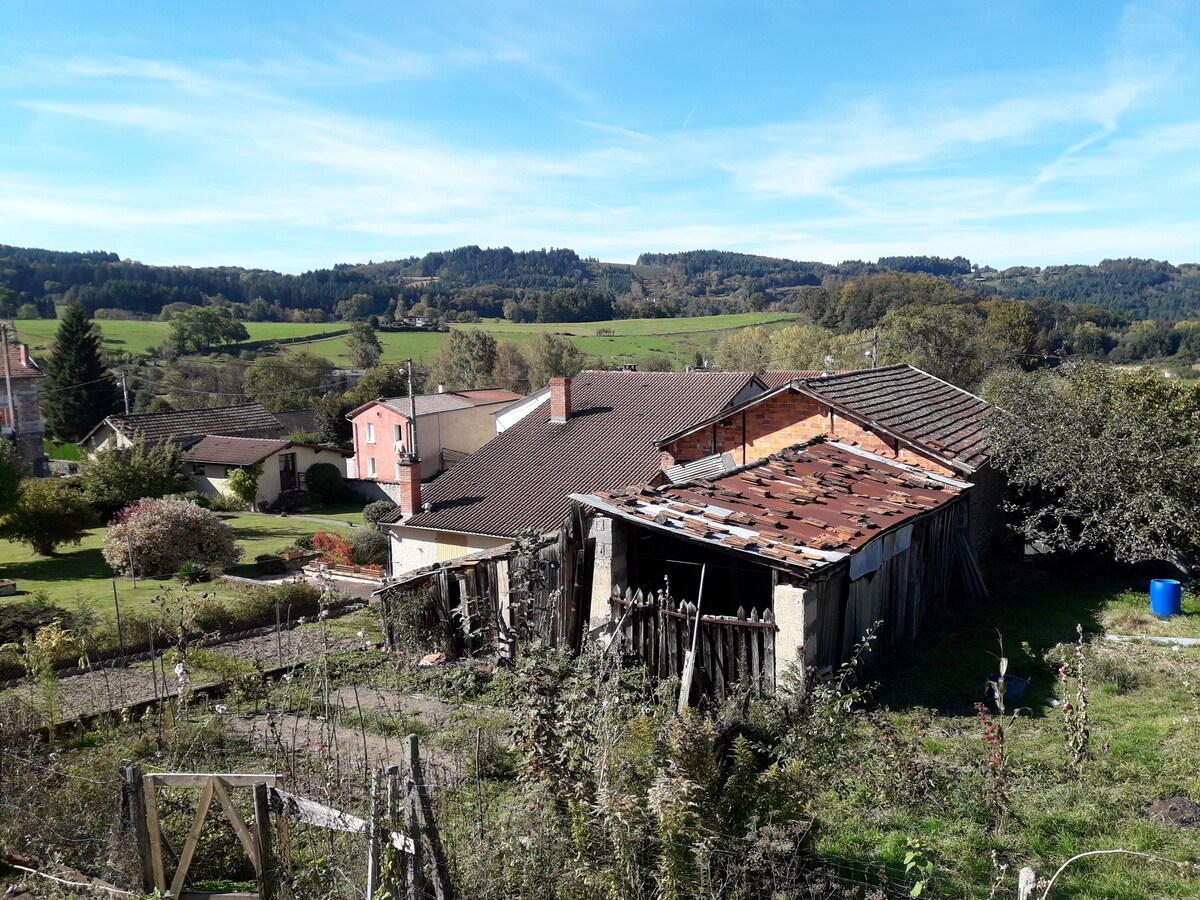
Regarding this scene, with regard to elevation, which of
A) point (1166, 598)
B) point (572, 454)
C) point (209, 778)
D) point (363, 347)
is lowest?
point (1166, 598)

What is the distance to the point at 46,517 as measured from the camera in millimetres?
25234

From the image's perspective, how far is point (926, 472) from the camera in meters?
14.5

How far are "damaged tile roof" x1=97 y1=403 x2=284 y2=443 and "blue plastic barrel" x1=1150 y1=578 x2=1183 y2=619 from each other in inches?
1465

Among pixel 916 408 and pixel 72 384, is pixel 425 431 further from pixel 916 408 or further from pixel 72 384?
pixel 72 384

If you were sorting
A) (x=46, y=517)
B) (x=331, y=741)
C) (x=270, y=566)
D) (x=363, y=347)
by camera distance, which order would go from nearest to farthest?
(x=331, y=741) < (x=270, y=566) < (x=46, y=517) < (x=363, y=347)

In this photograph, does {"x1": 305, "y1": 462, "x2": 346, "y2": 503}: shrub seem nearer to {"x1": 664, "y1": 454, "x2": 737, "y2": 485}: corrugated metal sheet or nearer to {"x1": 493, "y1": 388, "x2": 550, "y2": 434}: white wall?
{"x1": 493, "y1": 388, "x2": 550, "y2": 434}: white wall

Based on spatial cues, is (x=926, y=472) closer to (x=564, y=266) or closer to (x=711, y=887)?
(x=711, y=887)

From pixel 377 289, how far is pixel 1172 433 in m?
136

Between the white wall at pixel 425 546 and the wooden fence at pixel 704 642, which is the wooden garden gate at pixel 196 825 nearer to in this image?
the wooden fence at pixel 704 642

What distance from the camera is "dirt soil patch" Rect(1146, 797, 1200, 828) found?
22.4 ft

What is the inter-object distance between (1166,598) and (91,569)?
2609 centimetres

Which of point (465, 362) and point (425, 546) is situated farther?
point (465, 362)

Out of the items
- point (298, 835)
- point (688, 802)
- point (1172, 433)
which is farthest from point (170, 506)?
point (1172, 433)

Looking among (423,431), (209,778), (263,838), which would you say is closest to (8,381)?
(423,431)
